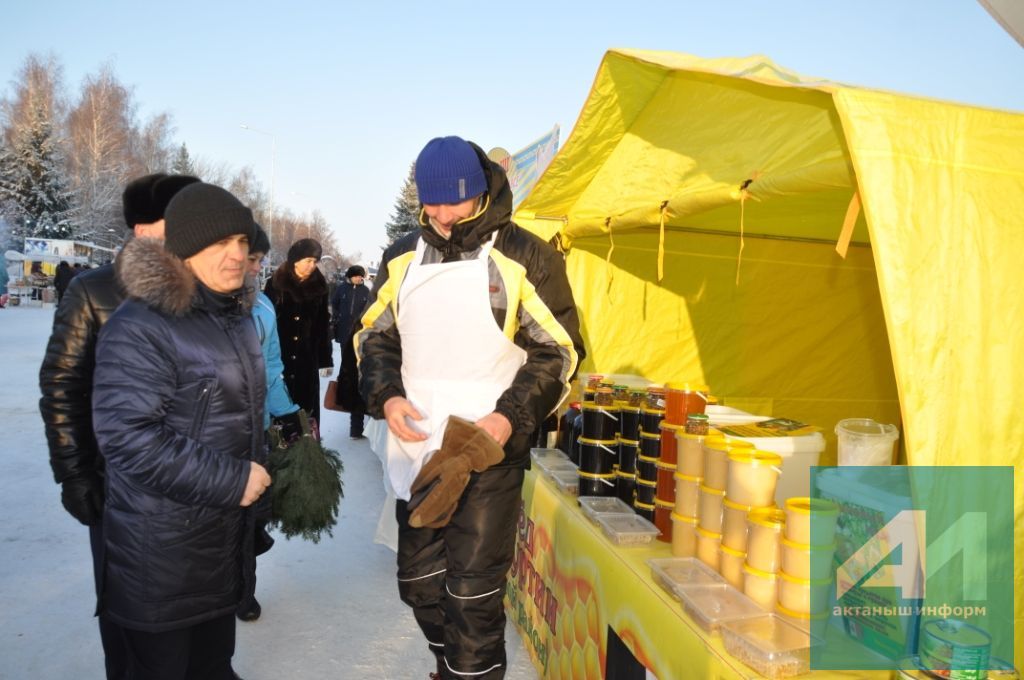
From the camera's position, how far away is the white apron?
2.12 meters

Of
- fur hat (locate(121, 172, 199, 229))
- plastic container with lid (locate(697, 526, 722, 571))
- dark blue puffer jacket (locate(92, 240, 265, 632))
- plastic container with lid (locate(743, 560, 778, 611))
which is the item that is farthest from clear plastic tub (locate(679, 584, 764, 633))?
fur hat (locate(121, 172, 199, 229))

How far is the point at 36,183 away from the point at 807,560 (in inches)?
1650

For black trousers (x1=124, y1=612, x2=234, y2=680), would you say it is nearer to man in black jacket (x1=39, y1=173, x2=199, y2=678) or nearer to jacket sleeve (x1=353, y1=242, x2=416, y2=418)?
man in black jacket (x1=39, y1=173, x2=199, y2=678)

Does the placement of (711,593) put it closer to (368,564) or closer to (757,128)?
(757,128)

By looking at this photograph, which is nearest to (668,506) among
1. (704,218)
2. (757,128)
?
(757,128)

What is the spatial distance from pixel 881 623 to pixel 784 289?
420 centimetres

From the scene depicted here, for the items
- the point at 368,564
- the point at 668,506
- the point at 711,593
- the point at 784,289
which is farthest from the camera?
the point at 784,289

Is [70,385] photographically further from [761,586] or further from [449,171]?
[761,586]

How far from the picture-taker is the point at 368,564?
13.0 feet

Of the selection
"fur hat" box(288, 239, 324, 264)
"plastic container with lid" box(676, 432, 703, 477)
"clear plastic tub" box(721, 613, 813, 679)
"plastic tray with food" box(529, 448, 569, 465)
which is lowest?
"clear plastic tub" box(721, 613, 813, 679)

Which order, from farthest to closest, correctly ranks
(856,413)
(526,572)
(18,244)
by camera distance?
(18,244) → (856,413) → (526,572)

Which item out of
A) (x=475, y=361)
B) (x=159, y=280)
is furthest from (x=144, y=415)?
(x=475, y=361)

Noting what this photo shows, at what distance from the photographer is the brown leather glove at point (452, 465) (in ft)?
6.39

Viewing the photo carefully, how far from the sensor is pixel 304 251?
4.90 meters
